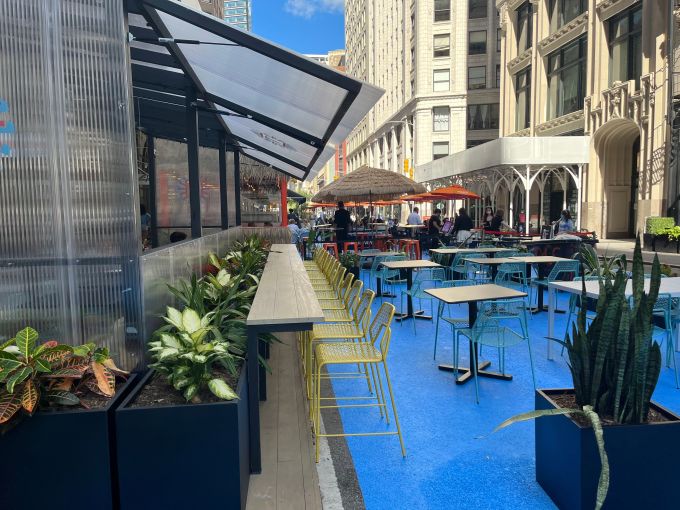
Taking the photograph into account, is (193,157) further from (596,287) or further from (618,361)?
(618,361)

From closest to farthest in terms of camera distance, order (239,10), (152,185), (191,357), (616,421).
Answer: (616,421) < (191,357) < (152,185) < (239,10)

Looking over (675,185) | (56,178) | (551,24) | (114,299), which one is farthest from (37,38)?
(551,24)

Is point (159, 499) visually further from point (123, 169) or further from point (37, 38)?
point (37, 38)

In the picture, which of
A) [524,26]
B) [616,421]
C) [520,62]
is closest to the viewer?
[616,421]

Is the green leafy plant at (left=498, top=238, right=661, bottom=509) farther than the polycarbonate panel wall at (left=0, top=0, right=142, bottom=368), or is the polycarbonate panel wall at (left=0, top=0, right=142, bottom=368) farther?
the polycarbonate panel wall at (left=0, top=0, right=142, bottom=368)

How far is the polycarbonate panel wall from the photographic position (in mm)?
3041

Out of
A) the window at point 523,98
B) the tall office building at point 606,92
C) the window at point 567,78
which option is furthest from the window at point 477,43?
the window at point 567,78

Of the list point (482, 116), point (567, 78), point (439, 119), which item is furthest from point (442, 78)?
point (567, 78)

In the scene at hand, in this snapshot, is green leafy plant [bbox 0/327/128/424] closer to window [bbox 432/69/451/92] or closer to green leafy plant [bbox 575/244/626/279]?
green leafy plant [bbox 575/244/626/279]

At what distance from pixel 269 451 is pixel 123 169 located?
2193mm

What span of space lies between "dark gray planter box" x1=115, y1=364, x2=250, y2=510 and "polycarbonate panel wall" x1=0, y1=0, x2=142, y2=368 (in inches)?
30.2

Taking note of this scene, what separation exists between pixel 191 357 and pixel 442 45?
4509 cm

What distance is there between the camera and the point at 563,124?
2416cm

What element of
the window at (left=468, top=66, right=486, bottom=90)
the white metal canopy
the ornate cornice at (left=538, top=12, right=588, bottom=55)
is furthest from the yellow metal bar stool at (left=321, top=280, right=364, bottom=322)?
the window at (left=468, top=66, right=486, bottom=90)
